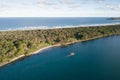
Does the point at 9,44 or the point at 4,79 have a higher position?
the point at 9,44

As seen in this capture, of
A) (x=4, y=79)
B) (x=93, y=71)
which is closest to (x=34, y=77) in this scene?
(x=4, y=79)

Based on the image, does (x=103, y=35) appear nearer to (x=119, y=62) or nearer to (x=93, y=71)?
(x=119, y=62)

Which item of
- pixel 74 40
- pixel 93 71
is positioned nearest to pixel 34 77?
pixel 93 71

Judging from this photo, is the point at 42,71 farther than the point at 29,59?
No

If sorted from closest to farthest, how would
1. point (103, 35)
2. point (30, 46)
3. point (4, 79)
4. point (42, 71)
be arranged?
point (4, 79) → point (42, 71) → point (30, 46) → point (103, 35)

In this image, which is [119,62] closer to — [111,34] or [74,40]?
[74,40]

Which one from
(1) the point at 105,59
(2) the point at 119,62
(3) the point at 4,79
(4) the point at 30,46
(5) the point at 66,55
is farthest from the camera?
(4) the point at 30,46
